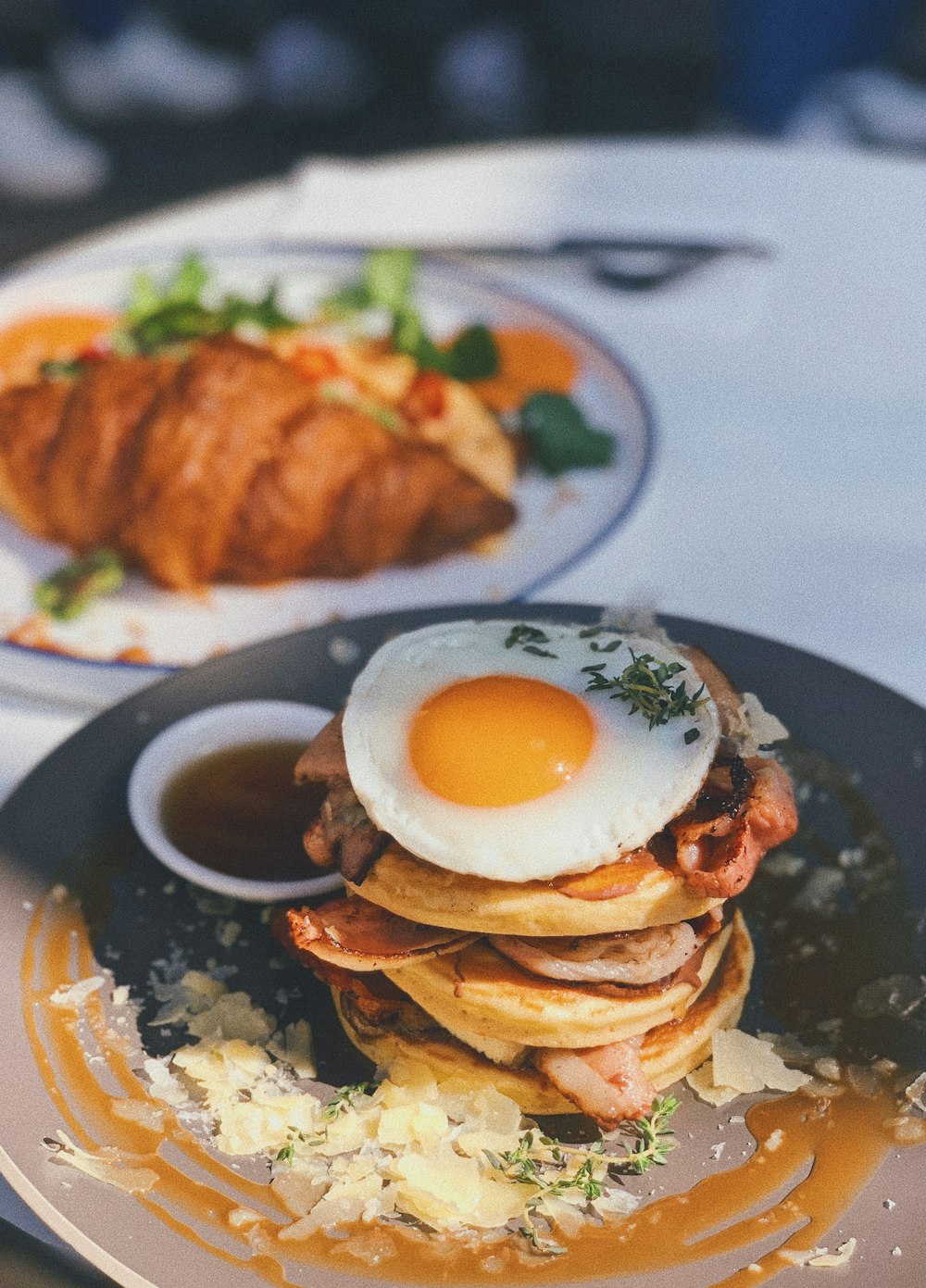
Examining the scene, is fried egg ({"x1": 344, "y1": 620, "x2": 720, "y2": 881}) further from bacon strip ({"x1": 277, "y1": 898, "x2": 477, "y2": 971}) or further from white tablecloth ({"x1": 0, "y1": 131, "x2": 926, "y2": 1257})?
white tablecloth ({"x1": 0, "y1": 131, "x2": 926, "y2": 1257})

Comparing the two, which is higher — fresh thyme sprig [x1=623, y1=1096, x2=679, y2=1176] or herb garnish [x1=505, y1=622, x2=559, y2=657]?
herb garnish [x1=505, y1=622, x2=559, y2=657]

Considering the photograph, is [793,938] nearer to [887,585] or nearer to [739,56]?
[887,585]

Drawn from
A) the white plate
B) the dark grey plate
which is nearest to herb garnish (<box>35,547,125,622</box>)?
the white plate

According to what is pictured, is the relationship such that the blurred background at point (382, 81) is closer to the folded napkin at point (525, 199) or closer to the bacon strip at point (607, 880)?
the folded napkin at point (525, 199)

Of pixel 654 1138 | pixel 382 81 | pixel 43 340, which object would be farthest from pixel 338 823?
pixel 382 81

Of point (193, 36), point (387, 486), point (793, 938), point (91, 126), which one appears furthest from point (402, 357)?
point (193, 36)

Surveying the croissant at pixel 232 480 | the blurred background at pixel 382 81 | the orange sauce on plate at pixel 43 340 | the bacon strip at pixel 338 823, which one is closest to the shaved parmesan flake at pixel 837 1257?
the bacon strip at pixel 338 823
